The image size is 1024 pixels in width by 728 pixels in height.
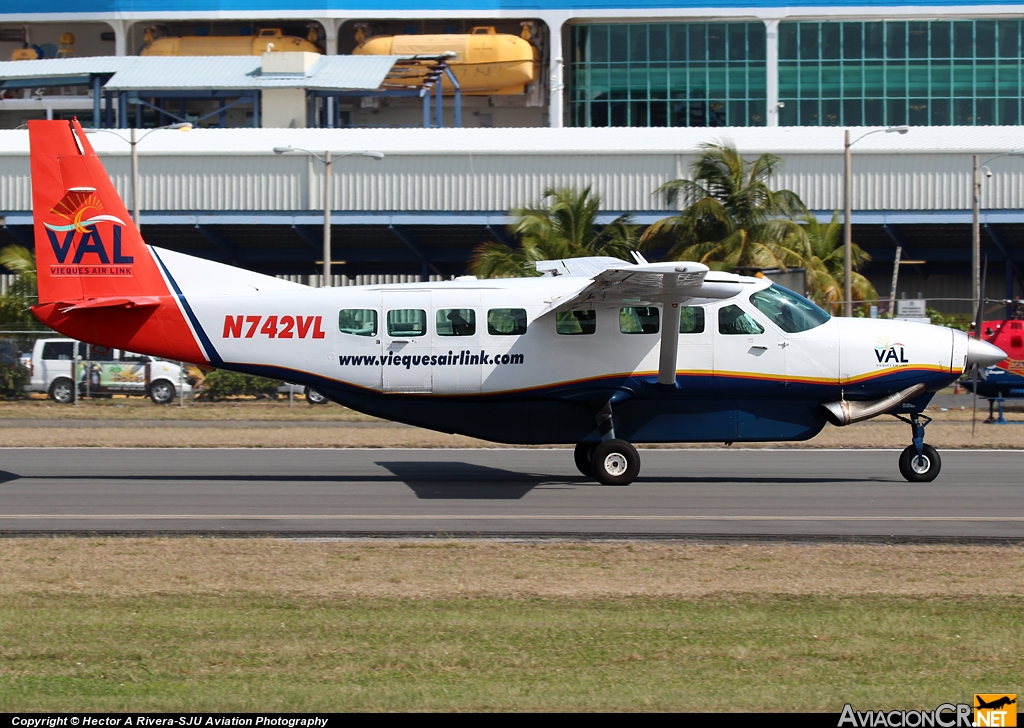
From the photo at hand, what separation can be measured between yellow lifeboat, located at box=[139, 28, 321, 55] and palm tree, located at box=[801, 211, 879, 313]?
1215 inches

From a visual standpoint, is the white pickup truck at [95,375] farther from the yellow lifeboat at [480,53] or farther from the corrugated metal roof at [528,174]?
the yellow lifeboat at [480,53]

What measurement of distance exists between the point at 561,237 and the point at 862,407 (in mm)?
21020

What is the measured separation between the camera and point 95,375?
108 feet

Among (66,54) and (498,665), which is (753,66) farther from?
(498,665)

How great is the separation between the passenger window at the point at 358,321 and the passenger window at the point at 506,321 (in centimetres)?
158

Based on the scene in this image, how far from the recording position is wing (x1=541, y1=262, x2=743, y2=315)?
1426 cm

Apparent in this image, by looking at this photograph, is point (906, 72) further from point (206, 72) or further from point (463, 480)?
point (463, 480)

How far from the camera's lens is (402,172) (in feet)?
150

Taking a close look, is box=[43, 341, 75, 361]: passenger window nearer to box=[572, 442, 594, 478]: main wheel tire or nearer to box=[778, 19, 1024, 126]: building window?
box=[572, 442, 594, 478]: main wheel tire

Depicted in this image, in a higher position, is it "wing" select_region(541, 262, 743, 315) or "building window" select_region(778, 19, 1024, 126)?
"building window" select_region(778, 19, 1024, 126)

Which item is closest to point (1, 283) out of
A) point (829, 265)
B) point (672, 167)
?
point (672, 167)

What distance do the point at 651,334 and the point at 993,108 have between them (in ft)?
161

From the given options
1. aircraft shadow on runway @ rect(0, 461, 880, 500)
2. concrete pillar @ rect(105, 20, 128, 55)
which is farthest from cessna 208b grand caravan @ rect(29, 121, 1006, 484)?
concrete pillar @ rect(105, 20, 128, 55)

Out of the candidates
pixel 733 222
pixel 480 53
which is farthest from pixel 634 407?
pixel 480 53
